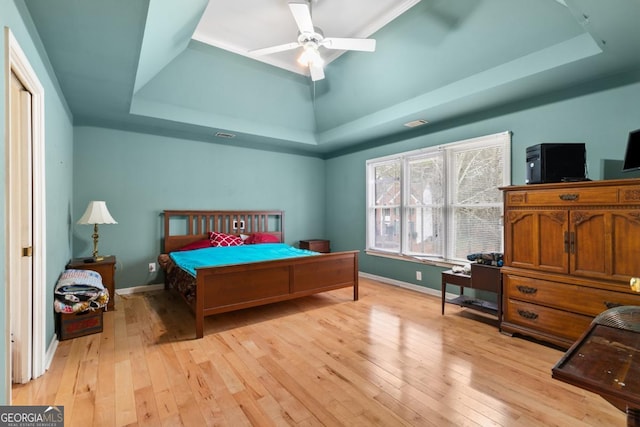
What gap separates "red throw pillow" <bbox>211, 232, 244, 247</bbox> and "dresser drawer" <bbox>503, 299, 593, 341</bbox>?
3855 mm

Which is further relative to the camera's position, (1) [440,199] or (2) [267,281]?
(1) [440,199]

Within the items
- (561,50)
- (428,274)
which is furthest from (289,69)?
(428,274)

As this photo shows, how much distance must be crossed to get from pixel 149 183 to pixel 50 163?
6.35ft

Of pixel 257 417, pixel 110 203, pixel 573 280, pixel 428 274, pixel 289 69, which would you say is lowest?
pixel 257 417

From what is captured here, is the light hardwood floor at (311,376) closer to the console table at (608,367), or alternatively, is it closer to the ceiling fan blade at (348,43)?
the console table at (608,367)

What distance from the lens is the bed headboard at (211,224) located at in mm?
4551

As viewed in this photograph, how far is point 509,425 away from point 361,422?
0.83 meters

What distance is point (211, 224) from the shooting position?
4910 millimetres

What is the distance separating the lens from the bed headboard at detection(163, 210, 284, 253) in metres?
4.55

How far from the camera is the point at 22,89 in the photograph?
6.58 ft

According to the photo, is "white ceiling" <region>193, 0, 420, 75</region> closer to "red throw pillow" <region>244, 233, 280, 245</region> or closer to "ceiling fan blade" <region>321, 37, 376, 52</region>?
"ceiling fan blade" <region>321, 37, 376, 52</region>

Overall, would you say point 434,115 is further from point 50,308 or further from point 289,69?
point 50,308

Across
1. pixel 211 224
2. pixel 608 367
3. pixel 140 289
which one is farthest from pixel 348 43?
pixel 140 289

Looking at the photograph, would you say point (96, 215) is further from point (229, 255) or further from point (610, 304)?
point (610, 304)
